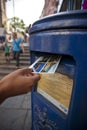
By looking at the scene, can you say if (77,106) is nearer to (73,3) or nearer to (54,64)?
(54,64)

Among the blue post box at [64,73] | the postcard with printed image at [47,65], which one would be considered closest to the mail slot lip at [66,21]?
the blue post box at [64,73]

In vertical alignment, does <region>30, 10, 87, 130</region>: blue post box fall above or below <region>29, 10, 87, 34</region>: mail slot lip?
below

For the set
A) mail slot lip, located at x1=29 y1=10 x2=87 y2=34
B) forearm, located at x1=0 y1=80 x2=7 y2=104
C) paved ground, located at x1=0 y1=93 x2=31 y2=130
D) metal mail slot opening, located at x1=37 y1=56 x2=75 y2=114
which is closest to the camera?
forearm, located at x1=0 y1=80 x2=7 y2=104

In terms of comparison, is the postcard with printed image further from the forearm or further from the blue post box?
the forearm

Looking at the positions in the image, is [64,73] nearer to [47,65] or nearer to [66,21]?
[47,65]

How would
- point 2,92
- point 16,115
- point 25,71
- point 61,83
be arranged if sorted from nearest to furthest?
point 2,92 < point 25,71 < point 61,83 < point 16,115

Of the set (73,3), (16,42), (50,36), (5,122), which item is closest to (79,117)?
(50,36)

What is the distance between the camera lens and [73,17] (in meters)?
1.40

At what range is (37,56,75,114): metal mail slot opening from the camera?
5.16 ft

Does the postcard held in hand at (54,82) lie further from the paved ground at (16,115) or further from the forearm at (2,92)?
the paved ground at (16,115)

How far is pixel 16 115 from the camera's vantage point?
13.0ft

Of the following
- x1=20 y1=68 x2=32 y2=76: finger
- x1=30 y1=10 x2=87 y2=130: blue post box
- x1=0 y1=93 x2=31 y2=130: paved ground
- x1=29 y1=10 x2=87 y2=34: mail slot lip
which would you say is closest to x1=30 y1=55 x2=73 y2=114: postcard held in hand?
x1=30 y1=10 x2=87 y2=130: blue post box

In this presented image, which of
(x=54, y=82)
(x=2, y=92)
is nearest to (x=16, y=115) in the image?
(x=54, y=82)

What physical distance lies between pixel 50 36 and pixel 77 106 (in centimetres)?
49
